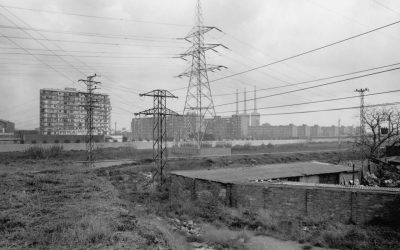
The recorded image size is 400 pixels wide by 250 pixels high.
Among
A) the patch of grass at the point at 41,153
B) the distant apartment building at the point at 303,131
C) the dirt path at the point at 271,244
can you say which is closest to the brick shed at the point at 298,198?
the dirt path at the point at 271,244

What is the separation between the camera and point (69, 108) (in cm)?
8619

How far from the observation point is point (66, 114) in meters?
85.3

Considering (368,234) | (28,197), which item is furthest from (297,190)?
(28,197)

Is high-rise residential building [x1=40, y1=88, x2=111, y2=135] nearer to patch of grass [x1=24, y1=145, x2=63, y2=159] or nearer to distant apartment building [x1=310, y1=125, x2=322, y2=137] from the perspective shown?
patch of grass [x1=24, y1=145, x2=63, y2=159]

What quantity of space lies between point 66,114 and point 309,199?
269ft

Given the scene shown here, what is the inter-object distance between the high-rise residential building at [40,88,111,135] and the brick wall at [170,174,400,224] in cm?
6592

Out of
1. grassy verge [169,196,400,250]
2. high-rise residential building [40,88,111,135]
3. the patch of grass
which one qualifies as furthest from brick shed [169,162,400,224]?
high-rise residential building [40,88,111,135]

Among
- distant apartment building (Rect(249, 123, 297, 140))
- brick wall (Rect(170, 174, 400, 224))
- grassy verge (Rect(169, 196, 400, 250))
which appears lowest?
grassy verge (Rect(169, 196, 400, 250))

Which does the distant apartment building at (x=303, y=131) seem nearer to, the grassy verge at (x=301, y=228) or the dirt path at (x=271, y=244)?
the grassy verge at (x=301, y=228)

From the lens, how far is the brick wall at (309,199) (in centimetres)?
1365

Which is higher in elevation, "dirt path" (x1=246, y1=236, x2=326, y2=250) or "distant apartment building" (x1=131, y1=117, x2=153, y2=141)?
"distant apartment building" (x1=131, y1=117, x2=153, y2=141)

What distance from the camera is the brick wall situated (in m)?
13.6

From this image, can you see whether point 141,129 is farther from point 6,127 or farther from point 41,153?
point 41,153

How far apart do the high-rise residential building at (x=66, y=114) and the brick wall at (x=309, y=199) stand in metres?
65.9
